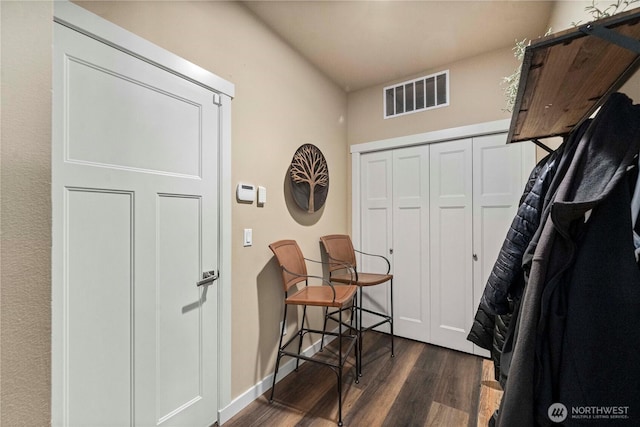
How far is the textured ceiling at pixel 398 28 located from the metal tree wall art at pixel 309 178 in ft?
2.85

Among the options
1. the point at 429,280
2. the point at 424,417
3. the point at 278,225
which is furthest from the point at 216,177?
the point at 429,280

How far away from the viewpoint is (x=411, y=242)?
2.73 meters

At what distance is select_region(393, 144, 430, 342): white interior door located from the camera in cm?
265

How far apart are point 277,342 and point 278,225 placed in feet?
2.98

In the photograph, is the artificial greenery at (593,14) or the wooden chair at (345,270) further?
the wooden chair at (345,270)

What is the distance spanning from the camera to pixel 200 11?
1.57 meters

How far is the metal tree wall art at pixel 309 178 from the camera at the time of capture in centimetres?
227

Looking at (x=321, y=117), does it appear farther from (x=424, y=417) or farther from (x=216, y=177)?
(x=424, y=417)

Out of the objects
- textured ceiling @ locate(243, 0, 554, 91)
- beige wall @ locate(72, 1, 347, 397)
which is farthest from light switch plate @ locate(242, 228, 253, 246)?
textured ceiling @ locate(243, 0, 554, 91)

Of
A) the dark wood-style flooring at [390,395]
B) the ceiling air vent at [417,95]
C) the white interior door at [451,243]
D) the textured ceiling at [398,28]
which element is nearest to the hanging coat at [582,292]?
the dark wood-style flooring at [390,395]

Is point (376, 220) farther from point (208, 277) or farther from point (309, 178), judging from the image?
point (208, 277)

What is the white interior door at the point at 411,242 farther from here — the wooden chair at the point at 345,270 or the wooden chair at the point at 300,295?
the wooden chair at the point at 300,295

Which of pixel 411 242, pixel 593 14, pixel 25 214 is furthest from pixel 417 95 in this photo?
pixel 25 214

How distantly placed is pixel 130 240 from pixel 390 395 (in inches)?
75.7
